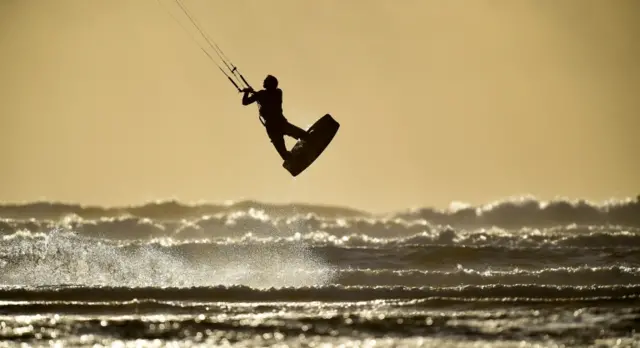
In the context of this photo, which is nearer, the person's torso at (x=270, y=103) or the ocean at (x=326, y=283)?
the ocean at (x=326, y=283)

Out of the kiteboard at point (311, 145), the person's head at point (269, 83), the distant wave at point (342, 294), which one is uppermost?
the person's head at point (269, 83)

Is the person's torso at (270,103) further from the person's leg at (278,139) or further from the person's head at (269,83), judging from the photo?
the person's leg at (278,139)

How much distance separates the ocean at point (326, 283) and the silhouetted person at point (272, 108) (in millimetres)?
2854

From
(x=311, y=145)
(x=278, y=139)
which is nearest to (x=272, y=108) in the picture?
(x=278, y=139)

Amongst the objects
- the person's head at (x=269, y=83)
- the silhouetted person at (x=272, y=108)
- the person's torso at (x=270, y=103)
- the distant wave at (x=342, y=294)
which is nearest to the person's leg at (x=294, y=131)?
the silhouetted person at (x=272, y=108)

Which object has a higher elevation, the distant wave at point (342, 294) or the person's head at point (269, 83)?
the person's head at point (269, 83)

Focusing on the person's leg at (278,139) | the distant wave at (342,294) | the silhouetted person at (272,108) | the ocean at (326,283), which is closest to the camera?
the ocean at (326,283)

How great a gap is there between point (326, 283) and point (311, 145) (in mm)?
2878

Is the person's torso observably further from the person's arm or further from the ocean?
the ocean

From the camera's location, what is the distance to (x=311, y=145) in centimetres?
2011

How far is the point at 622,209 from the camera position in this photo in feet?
147

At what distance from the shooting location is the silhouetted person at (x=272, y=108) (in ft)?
60.5

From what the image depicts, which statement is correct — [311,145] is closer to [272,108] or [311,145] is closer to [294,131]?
[294,131]

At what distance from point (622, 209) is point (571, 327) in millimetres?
32618
